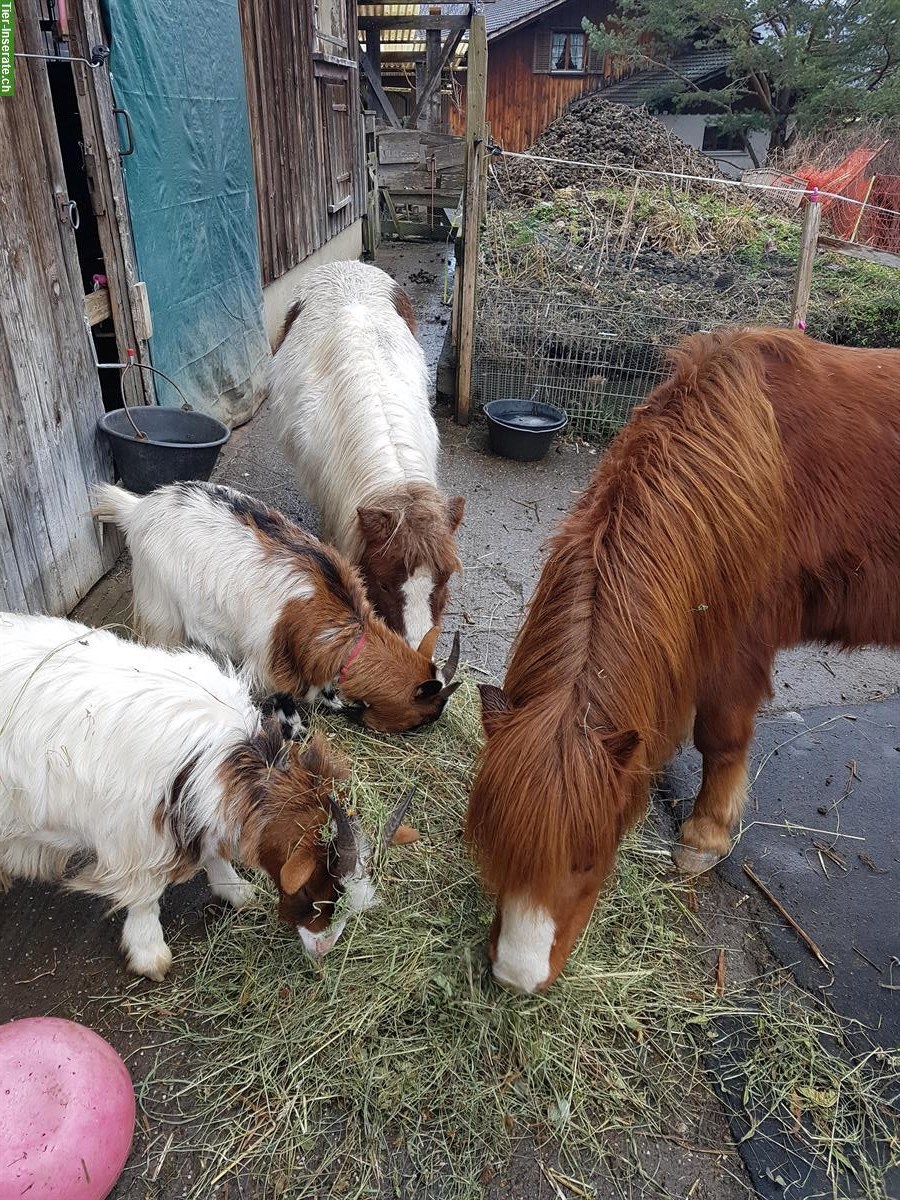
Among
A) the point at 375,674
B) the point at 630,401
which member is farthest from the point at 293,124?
the point at 375,674

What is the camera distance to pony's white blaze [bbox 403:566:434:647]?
3.78 m

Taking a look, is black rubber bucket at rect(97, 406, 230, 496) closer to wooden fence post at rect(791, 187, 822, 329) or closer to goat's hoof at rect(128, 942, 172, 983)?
goat's hoof at rect(128, 942, 172, 983)

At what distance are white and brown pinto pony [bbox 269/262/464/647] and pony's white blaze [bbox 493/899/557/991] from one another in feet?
5.84

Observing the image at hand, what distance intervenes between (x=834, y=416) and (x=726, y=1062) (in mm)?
2254

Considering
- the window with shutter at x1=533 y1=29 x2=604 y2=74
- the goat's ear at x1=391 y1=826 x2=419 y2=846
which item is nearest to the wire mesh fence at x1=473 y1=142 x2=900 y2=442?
the goat's ear at x1=391 y1=826 x2=419 y2=846

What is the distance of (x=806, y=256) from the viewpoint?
611 centimetres

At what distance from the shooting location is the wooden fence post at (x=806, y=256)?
6.04 meters

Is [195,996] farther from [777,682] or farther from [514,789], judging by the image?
[777,682]

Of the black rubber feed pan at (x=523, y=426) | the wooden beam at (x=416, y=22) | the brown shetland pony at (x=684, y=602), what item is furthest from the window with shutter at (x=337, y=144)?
the brown shetland pony at (x=684, y=602)

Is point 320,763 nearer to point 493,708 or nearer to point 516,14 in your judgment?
point 493,708

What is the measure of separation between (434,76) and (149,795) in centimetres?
1622

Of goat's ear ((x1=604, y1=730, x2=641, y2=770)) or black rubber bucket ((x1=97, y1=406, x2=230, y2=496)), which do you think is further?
black rubber bucket ((x1=97, y1=406, x2=230, y2=496))

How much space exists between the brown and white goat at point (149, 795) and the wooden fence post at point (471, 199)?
17.9ft

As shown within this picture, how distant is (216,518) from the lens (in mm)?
3559
